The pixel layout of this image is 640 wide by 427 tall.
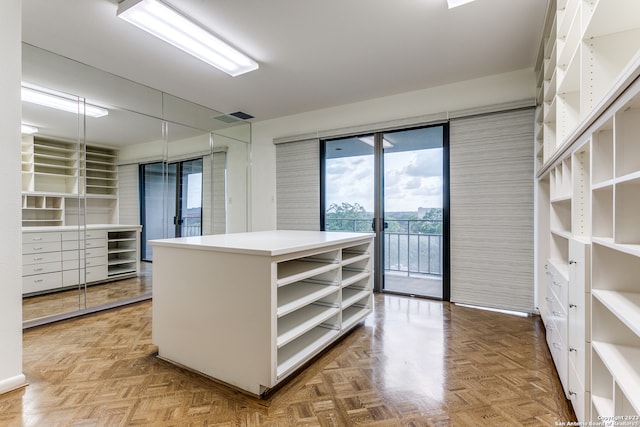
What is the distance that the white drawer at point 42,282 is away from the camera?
366 cm

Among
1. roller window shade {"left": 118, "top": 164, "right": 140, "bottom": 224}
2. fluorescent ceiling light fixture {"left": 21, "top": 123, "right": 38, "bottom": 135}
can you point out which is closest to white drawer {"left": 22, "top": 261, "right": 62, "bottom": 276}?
roller window shade {"left": 118, "top": 164, "right": 140, "bottom": 224}

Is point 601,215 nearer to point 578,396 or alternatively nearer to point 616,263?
point 616,263

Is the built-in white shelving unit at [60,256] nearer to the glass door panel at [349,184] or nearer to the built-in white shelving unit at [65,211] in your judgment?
the built-in white shelving unit at [65,211]

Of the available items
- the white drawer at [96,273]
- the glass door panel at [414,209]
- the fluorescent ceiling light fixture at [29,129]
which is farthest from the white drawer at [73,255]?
the glass door panel at [414,209]

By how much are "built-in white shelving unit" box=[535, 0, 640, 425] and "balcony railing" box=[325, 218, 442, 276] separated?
211 centimetres

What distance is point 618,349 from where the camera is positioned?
129cm

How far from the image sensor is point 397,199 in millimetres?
4324

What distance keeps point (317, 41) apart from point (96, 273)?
4087 mm

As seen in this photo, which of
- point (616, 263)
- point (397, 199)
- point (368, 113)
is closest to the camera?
point (616, 263)

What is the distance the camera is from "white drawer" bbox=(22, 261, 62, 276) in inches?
144

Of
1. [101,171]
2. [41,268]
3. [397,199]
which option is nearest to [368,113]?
[397,199]

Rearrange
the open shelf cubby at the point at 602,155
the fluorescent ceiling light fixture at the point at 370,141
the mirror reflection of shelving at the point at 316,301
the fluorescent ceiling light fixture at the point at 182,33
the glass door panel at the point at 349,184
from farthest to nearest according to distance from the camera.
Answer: the glass door panel at the point at 349,184 → the fluorescent ceiling light fixture at the point at 370,141 → the fluorescent ceiling light fixture at the point at 182,33 → the mirror reflection of shelving at the point at 316,301 → the open shelf cubby at the point at 602,155

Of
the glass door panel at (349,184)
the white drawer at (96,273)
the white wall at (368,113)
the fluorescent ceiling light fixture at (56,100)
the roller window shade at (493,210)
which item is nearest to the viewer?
the fluorescent ceiling light fixture at (56,100)

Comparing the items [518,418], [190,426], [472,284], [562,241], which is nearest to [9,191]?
[190,426]
